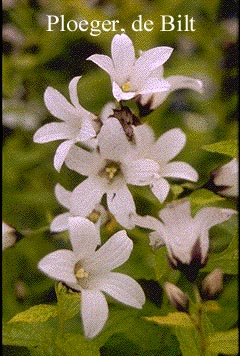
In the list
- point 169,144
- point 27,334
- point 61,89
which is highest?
point 61,89

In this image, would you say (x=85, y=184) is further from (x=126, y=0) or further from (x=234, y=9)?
(x=234, y=9)

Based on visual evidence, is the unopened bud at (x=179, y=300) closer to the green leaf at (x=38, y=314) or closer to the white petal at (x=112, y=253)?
the white petal at (x=112, y=253)

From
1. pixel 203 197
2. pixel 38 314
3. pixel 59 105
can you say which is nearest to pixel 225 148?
pixel 203 197

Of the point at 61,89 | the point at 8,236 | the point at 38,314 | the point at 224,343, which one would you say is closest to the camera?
the point at 224,343

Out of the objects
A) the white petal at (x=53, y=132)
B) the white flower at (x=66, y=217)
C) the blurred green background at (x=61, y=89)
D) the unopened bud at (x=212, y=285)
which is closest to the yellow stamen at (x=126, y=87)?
the white petal at (x=53, y=132)

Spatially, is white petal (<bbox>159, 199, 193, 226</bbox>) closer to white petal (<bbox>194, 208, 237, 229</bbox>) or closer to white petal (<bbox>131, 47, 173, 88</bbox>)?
white petal (<bbox>194, 208, 237, 229</bbox>)

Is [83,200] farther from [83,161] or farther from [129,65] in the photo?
[129,65]
